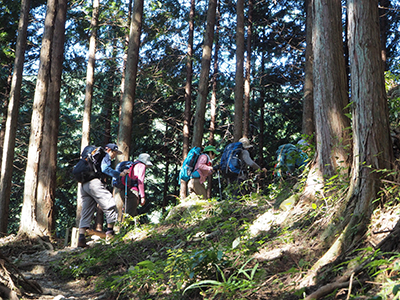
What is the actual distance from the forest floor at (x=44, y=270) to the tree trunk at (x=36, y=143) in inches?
19.7

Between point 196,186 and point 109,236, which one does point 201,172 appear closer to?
point 196,186

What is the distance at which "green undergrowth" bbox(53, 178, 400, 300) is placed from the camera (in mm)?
3556

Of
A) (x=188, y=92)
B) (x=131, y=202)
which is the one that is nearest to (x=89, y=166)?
(x=131, y=202)

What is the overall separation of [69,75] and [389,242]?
21331 millimetres

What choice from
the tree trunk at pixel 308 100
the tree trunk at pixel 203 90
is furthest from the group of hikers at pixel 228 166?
the tree trunk at pixel 308 100

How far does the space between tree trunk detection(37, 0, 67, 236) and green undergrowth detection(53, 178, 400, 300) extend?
10.2ft

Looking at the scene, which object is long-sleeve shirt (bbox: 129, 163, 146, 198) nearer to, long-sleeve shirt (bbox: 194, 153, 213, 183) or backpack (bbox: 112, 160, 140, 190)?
backpack (bbox: 112, 160, 140, 190)

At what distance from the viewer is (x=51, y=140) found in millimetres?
11375

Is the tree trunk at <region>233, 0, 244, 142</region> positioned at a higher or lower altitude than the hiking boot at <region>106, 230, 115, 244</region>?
higher

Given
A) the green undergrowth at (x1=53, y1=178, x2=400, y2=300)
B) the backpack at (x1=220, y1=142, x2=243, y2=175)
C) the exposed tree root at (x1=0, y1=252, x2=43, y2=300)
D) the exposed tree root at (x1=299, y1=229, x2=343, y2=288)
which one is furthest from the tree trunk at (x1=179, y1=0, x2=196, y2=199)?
the exposed tree root at (x1=299, y1=229, x2=343, y2=288)

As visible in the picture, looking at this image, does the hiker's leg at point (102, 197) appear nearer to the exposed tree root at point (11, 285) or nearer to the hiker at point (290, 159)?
the exposed tree root at point (11, 285)

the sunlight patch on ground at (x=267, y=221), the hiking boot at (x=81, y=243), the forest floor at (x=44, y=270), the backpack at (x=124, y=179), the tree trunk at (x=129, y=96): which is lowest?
the forest floor at (x=44, y=270)

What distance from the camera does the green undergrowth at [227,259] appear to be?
11.7 ft

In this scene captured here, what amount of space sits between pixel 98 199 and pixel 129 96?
4406mm
